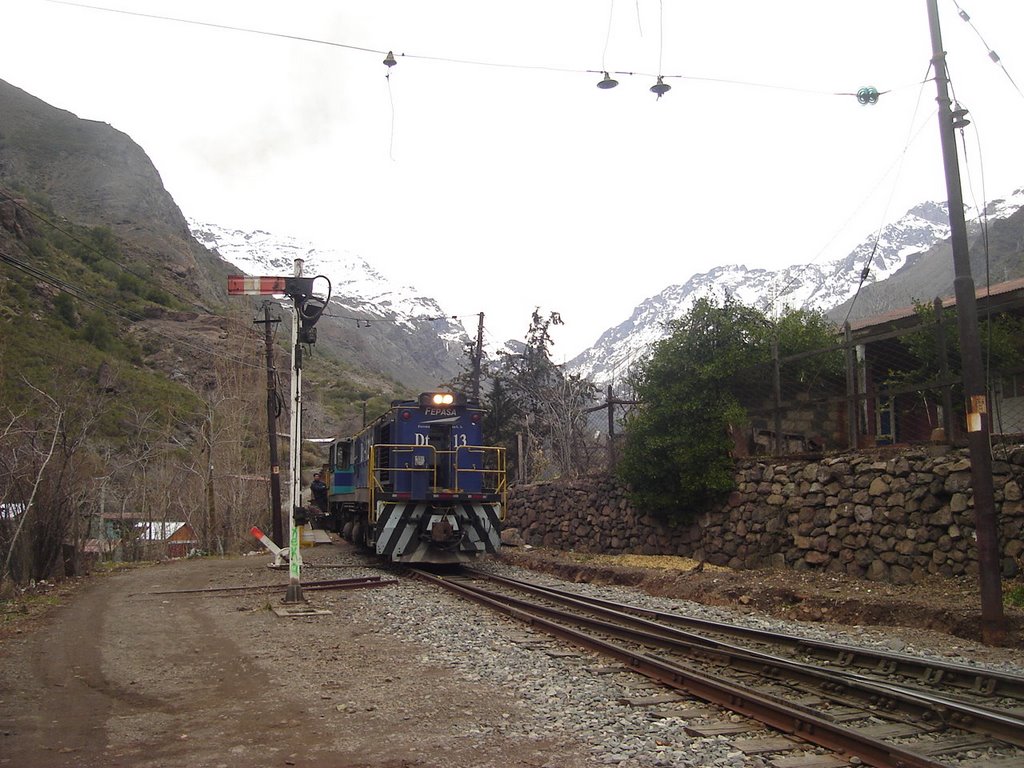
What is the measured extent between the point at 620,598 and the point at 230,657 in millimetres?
6455

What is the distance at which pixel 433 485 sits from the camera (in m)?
17.4

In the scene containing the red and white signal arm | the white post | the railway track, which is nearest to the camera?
the railway track

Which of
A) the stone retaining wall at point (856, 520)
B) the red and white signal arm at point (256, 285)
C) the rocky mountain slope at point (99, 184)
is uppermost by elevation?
the rocky mountain slope at point (99, 184)

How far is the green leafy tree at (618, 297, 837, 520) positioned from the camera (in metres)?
16.2

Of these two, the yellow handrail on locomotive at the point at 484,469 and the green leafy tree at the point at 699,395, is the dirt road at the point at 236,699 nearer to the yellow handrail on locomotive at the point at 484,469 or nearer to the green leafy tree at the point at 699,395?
the yellow handrail on locomotive at the point at 484,469

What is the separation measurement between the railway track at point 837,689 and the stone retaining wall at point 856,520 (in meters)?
4.26

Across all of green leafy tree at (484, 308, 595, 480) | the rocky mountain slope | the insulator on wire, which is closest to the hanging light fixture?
the insulator on wire

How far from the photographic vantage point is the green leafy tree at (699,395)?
16.2 metres

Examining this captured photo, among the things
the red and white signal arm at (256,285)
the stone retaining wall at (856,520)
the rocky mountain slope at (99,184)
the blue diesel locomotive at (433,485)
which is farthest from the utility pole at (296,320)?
the rocky mountain slope at (99,184)

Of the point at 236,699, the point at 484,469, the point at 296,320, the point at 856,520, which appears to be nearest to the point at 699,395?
the point at 856,520

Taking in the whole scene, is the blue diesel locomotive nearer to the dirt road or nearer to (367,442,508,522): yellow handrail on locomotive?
(367,442,508,522): yellow handrail on locomotive

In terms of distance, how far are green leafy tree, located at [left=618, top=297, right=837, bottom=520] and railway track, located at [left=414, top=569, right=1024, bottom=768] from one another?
6591mm

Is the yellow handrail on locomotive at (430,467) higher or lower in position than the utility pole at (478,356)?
lower

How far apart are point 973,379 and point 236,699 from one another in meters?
8.64
